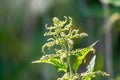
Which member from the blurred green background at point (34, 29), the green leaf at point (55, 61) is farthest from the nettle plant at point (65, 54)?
the blurred green background at point (34, 29)

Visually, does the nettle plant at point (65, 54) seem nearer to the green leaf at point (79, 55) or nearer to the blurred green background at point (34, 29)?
the green leaf at point (79, 55)

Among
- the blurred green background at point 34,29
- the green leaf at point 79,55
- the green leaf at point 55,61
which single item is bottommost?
the green leaf at point 55,61

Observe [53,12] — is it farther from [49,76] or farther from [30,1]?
[49,76]

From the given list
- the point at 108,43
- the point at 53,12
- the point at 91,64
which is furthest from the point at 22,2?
the point at 91,64

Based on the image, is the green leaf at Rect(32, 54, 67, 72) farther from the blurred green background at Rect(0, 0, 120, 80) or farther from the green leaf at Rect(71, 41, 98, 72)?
the blurred green background at Rect(0, 0, 120, 80)

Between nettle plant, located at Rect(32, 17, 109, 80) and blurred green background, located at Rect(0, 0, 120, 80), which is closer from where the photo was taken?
nettle plant, located at Rect(32, 17, 109, 80)

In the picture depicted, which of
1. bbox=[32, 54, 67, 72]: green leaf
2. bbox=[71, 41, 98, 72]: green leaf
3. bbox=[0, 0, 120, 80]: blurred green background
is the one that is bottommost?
bbox=[32, 54, 67, 72]: green leaf

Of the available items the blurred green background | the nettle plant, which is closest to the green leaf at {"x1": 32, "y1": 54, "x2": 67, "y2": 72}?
the nettle plant

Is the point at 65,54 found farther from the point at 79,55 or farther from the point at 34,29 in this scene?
the point at 34,29
